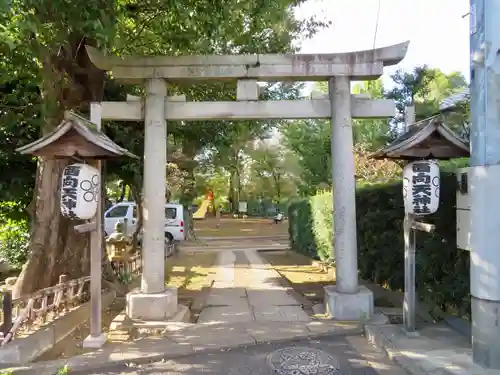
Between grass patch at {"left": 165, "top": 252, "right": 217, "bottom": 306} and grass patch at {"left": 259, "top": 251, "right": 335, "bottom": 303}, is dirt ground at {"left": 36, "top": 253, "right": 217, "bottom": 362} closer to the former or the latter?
grass patch at {"left": 165, "top": 252, "right": 217, "bottom": 306}

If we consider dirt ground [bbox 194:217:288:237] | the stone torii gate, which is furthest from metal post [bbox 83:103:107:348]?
dirt ground [bbox 194:217:288:237]

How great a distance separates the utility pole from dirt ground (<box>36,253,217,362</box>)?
4772 mm

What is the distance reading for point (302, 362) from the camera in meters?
5.27

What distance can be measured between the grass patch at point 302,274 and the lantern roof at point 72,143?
16.7 ft

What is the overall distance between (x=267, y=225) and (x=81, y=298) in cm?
2983

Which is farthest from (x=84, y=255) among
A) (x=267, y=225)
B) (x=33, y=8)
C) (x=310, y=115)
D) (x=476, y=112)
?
(x=267, y=225)

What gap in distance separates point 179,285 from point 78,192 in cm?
561

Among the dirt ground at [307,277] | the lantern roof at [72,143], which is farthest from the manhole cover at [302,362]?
the lantern roof at [72,143]

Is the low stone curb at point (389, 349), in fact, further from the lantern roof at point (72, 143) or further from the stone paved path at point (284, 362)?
the lantern roof at point (72, 143)

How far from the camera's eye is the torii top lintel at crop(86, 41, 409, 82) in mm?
7227

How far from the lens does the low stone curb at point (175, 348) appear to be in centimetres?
501

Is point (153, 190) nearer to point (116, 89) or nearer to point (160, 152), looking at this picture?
point (160, 152)

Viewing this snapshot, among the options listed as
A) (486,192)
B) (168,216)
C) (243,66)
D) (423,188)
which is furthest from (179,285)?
(168,216)

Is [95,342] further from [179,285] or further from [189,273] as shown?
[189,273]
